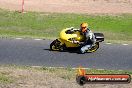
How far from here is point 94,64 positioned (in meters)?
18.0

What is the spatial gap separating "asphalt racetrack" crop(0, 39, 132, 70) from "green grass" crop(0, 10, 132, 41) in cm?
707

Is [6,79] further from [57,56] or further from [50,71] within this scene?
[57,56]

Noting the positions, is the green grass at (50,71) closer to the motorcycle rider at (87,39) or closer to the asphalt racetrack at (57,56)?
the asphalt racetrack at (57,56)

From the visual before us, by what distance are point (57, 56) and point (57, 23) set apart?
44.1 ft

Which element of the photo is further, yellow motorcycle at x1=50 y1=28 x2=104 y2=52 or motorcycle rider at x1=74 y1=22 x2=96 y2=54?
yellow motorcycle at x1=50 y1=28 x2=104 y2=52

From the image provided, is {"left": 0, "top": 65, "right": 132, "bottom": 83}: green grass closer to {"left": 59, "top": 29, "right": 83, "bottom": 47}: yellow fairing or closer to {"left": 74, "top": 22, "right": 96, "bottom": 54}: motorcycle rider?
{"left": 74, "top": 22, "right": 96, "bottom": 54}: motorcycle rider

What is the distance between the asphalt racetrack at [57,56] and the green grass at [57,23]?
707 centimetres

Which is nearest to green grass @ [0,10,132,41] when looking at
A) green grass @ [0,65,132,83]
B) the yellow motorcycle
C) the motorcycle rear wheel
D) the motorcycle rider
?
the yellow motorcycle

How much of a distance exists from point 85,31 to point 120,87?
6.74 metres

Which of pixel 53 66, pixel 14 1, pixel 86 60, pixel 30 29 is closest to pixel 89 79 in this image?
pixel 53 66

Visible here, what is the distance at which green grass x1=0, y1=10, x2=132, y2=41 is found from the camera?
29.4 metres

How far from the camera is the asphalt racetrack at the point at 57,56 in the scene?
17.7m

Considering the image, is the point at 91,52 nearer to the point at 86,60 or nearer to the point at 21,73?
the point at 86,60

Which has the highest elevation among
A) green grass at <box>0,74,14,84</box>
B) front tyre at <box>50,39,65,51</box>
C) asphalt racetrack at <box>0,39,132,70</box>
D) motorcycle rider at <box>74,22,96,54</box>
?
motorcycle rider at <box>74,22,96,54</box>
